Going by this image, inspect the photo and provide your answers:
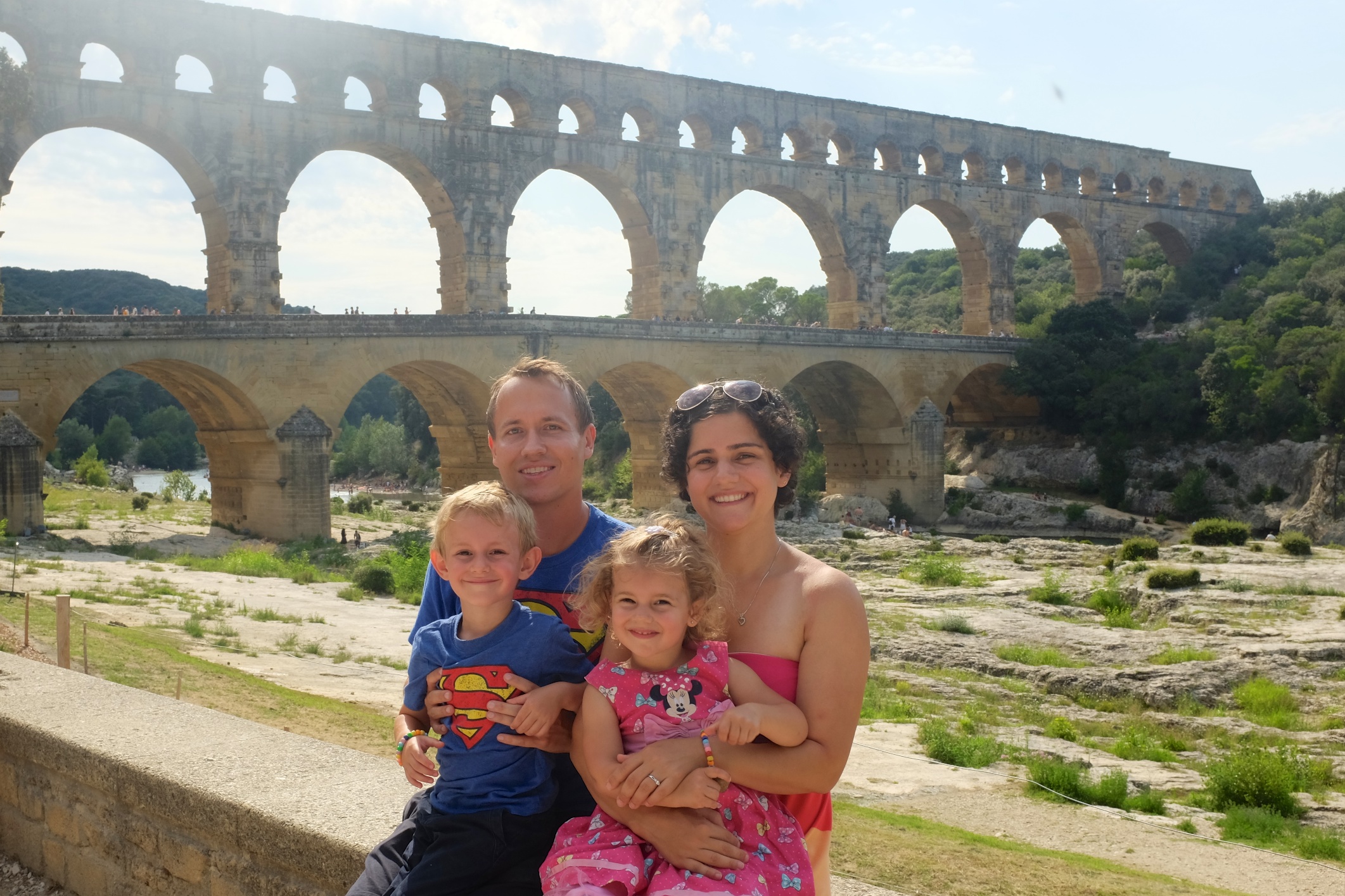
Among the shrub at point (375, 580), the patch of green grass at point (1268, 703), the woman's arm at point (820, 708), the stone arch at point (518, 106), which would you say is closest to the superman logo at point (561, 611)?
the woman's arm at point (820, 708)

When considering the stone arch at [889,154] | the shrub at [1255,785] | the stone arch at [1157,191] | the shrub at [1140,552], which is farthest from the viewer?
the stone arch at [1157,191]

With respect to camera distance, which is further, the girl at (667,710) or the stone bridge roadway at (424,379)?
the stone bridge roadway at (424,379)

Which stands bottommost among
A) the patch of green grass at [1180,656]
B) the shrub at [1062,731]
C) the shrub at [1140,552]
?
→ the shrub at [1062,731]

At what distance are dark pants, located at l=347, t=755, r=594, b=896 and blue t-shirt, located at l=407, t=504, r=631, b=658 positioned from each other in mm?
361

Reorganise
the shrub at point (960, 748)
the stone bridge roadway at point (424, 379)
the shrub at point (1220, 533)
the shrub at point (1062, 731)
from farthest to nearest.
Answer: the shrub at point (1220, 533) < the stone bridge roadway at point (424, 379) < the shrub at point (1062, 731) < the shrub at point (960, 748)

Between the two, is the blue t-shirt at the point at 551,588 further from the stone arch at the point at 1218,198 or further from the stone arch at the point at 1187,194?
the stone arch at the point at 1218,198

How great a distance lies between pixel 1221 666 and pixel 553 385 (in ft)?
46.9

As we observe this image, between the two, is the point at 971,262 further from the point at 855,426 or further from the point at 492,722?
the point at 492,722

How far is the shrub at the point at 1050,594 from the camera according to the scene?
71.4 feet

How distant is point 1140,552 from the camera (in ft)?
85.4

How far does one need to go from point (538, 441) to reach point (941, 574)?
22.4 meters

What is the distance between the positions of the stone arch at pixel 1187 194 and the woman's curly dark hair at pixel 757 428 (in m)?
53.6

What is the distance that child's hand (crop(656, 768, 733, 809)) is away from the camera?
2576 mm

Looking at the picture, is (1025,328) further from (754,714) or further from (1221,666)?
(754,714)
